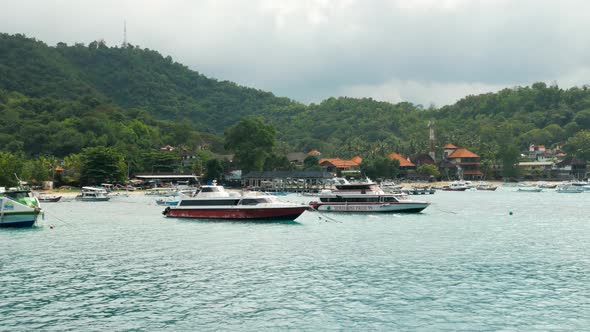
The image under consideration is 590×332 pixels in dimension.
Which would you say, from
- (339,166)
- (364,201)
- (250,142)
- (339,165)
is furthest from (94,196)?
(339,165)

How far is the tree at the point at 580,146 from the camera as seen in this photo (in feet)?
614

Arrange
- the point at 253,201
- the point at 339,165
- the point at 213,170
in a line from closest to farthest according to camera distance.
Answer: the point at 253,201 → the point at 213,170 → the point at 339,165

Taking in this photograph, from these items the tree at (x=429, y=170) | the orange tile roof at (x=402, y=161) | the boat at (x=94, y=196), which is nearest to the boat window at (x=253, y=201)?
the boat at (x=94, y=196)

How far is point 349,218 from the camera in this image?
66.0m

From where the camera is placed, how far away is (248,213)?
6053cm

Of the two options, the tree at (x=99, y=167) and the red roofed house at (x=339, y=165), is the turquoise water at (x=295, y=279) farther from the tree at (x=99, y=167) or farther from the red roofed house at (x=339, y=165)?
the red roofed house at (x=339, y=165)

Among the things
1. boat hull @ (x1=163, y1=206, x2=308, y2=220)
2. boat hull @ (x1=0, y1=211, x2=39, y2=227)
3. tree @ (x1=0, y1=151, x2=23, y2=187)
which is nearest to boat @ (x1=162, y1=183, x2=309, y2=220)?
boat hull @ (x1=163, y1=206, x2=308, y2=220)

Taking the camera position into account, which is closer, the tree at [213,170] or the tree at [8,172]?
the tree at [8,172]

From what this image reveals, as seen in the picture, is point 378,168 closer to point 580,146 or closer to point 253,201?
point 580,146

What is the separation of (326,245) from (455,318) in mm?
20698

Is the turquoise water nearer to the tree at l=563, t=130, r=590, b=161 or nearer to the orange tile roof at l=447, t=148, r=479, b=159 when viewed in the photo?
the orange tile roof at l=447, t=148, r=479, b=159

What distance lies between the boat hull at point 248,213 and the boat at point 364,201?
13.4m

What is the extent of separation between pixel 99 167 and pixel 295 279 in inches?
4212

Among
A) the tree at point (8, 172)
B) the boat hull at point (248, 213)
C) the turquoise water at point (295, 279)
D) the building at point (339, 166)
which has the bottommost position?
the turquoise water at point (295, 279)
